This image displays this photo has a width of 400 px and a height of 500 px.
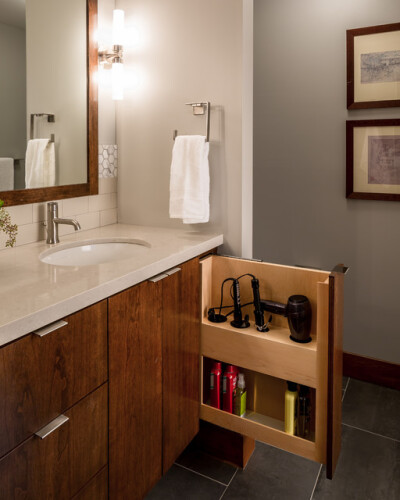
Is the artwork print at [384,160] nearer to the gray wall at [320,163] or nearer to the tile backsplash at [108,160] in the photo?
the gray wall at [320,163]

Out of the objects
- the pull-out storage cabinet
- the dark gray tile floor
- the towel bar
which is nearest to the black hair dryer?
the pull-out storage cabinet

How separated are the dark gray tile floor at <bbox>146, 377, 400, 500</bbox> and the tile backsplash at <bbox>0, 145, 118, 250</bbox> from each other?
1.10 meters

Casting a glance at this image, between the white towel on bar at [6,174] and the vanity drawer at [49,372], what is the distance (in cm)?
68

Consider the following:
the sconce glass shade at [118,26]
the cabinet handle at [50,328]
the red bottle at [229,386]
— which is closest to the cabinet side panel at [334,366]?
the red bottle at [229,386]

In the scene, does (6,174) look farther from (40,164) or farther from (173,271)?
(173,271)

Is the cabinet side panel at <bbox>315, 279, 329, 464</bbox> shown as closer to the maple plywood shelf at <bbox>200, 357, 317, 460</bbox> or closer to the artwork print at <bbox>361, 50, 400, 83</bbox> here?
the maple plywood shelf at <bbox>200, 357, 317, 460</bbox>

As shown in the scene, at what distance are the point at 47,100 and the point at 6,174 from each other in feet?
1.17

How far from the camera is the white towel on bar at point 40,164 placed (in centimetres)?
164

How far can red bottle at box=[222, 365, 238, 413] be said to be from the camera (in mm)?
1734

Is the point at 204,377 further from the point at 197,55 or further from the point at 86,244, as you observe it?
the point at 197,55

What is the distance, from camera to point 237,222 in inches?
73.0

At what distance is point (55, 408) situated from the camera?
1037 millimetres

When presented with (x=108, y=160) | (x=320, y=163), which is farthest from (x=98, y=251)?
(x=320, y=163)

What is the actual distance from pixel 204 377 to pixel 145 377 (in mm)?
505
